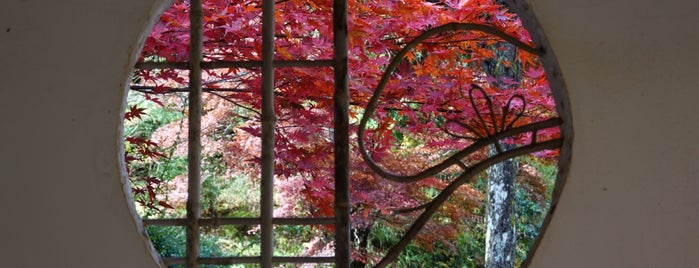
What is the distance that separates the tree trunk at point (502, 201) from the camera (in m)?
3.44

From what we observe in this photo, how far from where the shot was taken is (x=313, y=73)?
222 cm

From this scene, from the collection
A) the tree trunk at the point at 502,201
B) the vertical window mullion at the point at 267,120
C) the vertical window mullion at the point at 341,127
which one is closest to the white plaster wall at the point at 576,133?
the vertical window mullion at the point at 267,120

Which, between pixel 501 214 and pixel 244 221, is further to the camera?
pixel 501 214

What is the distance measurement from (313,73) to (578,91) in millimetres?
1197

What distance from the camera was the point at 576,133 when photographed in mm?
1158

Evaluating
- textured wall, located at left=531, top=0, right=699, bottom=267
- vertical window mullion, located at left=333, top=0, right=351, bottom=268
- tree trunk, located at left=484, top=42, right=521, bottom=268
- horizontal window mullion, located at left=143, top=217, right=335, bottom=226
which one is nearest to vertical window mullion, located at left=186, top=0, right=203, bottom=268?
horizontal window mullion, located at left=143, top=217, right=335, bottom=226

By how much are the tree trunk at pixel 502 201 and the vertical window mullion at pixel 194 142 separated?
2406mm

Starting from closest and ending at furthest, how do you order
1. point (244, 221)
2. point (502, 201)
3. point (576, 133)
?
point (576, 133), point (244, 221), point (502, 201)

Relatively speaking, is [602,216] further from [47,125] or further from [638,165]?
[47,125]

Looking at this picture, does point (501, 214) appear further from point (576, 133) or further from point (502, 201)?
point (576, 133)

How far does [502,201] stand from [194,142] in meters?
2.60

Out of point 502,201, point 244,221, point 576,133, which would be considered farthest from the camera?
point 502,201

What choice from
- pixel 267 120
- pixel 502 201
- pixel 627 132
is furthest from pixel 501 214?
pixel 267 120

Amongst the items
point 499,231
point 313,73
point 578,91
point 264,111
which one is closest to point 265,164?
point 264,111
